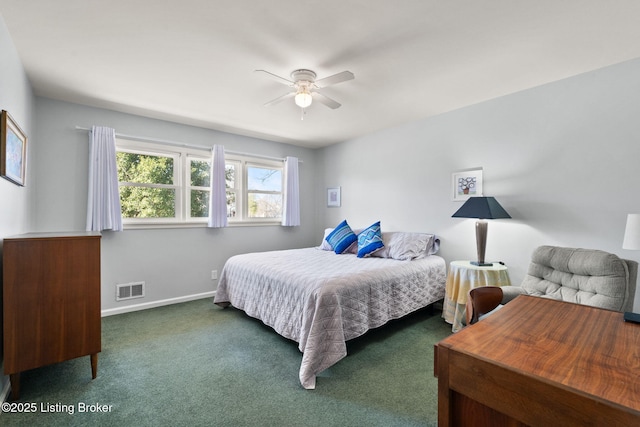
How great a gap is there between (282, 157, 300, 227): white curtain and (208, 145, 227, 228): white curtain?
3.49ft

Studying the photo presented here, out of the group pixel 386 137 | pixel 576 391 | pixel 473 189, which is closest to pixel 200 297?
pixel 386 137

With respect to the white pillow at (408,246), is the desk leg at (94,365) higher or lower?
lower

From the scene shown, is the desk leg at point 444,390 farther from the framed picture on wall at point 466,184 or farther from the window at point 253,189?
the window at point 253,189

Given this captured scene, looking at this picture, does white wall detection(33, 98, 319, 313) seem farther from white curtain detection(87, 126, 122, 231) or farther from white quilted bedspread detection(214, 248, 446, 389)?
Answer: white quilted bedspread detection(214, 248, 446, 389)

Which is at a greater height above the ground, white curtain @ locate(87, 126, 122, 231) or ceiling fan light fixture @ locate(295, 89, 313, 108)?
ceiling fan light fixture @ locate(295, 89, 313, 108)

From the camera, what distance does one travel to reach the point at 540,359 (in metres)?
0.89

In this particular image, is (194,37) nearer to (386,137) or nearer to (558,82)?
(386,137)

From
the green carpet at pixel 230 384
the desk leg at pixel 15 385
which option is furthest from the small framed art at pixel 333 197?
the desk leg at pixel 15 385

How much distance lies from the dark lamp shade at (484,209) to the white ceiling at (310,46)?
3.72 feet

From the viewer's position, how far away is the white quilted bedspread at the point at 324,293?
2.17m

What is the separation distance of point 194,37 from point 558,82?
322 cm

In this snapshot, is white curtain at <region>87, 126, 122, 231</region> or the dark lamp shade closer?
the dark lamp shade

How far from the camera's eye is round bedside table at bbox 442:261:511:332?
273cm

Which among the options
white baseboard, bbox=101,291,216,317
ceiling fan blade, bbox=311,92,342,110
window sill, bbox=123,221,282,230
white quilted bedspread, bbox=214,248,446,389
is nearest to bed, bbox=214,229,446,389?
white quilted bedspread, bbox=214,248,446,389
